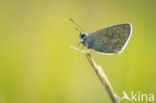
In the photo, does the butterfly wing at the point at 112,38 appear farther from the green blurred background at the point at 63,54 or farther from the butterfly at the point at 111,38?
the green blurred background at the point at 63,54

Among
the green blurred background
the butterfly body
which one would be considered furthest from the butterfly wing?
the green blurred background

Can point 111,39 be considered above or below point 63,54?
above

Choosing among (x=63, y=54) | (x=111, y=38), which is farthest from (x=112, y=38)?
(x=63, y=54)

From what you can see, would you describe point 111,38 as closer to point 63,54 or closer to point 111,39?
point 111,39

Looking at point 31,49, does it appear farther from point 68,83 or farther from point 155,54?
point 155,54

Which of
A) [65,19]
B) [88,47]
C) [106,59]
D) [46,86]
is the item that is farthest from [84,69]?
[65,19]

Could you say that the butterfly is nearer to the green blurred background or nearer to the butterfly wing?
the butterfly wing

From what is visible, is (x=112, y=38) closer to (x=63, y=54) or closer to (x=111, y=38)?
(x=111, y=38)

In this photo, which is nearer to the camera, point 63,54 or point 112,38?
point 112,38
